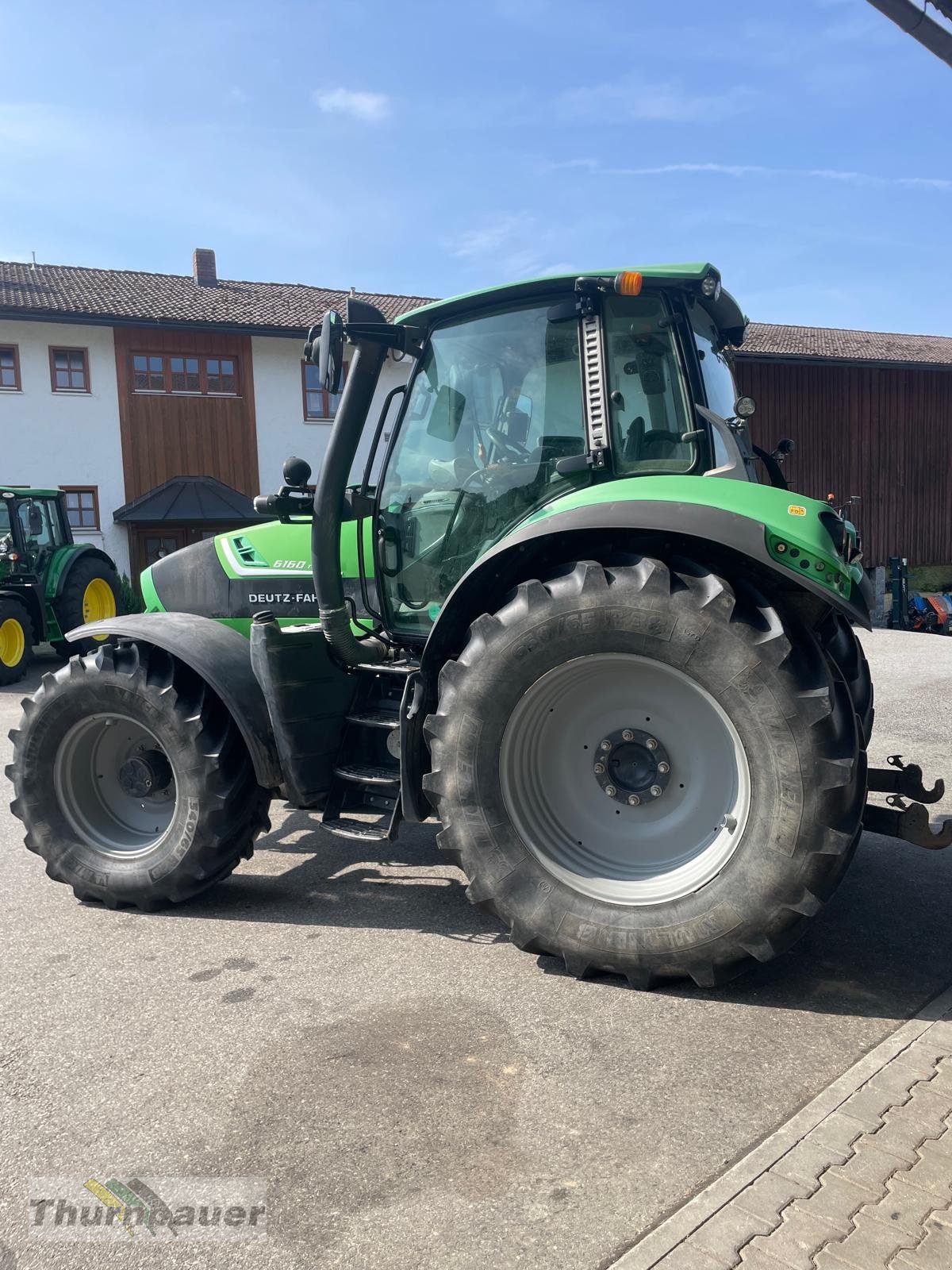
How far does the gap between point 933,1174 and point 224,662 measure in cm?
302

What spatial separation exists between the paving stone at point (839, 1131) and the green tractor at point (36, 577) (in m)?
11.7

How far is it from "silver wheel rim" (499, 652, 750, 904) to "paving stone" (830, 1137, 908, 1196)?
96 cm

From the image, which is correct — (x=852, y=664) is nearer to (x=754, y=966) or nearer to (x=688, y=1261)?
(x=754, y=966)

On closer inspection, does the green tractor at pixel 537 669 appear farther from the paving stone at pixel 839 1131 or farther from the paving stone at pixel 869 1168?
the paving stone at pixel 869 1168

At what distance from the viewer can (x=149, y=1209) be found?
221cm

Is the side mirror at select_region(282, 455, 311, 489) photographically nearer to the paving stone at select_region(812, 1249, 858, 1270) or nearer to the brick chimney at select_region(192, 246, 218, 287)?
Result: the paving stone at select_region(812, 1249, 858, 1270)

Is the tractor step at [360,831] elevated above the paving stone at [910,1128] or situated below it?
above

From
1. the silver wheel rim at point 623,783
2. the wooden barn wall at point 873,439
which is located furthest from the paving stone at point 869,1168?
the wooden barn wall at point 873,439

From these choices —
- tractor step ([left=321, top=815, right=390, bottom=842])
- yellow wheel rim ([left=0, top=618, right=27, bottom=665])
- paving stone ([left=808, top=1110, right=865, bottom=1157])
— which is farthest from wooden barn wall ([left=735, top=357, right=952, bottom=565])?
paving stone ([left=808, top=1110, right=865, bottom=1157])

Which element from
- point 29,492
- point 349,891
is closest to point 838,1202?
point 349,891

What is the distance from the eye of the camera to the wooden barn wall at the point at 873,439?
2453cm

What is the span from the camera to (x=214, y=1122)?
8.30ft

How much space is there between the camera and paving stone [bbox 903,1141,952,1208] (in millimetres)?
2135

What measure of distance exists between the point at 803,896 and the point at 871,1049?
0.45 m
